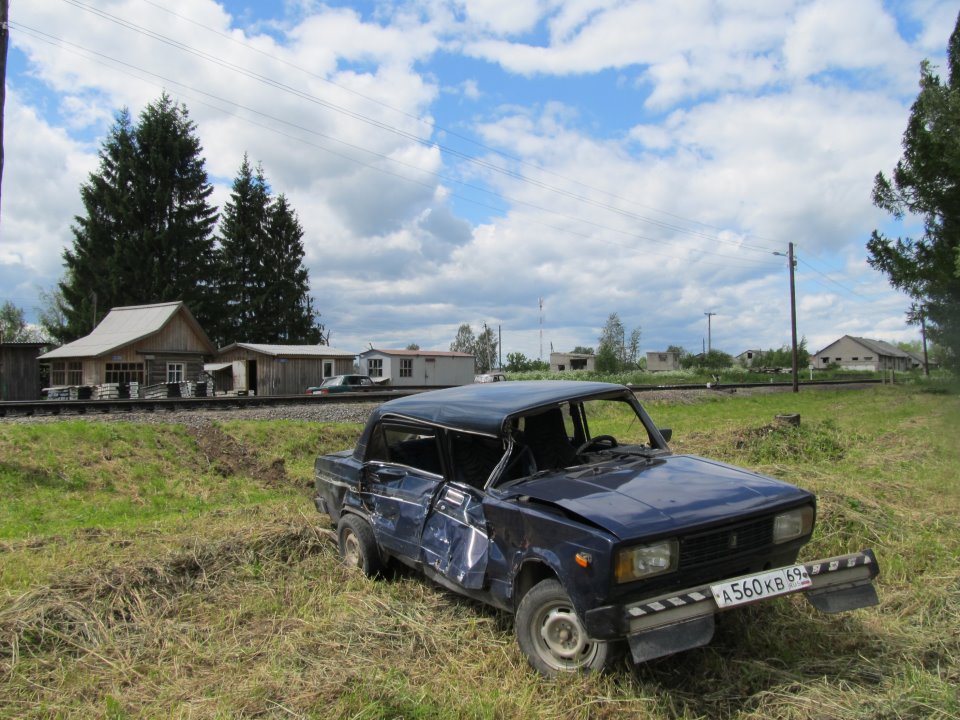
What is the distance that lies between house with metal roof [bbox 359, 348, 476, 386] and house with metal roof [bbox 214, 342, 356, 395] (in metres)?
6.82

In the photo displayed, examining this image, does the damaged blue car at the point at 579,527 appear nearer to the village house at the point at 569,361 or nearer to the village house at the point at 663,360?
the village house at the point at 569,361

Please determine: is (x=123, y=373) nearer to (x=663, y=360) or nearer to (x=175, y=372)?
(x=175, y=372)

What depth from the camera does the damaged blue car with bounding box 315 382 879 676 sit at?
3.05 m

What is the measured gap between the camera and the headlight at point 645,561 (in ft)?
9.86

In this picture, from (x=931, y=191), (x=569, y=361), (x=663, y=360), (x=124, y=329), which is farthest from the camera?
(x=663, y=360)

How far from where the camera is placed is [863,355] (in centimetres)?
11431

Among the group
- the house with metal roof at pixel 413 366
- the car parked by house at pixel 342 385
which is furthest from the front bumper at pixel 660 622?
the house with metal roof at pixel 413 366

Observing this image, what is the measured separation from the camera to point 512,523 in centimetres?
360

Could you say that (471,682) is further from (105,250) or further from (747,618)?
(105,250)

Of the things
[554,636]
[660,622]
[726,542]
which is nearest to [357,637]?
[554,636]

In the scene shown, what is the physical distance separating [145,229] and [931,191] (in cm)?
5101

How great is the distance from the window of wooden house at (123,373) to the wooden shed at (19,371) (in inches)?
172

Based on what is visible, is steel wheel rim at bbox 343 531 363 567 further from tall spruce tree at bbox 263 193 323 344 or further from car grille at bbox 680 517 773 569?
tall spruce tree at bbox 263 193 323 344

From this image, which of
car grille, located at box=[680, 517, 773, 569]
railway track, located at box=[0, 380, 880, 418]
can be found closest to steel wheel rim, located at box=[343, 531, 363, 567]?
car grille, located at box=[680, 517, 773, 569]
